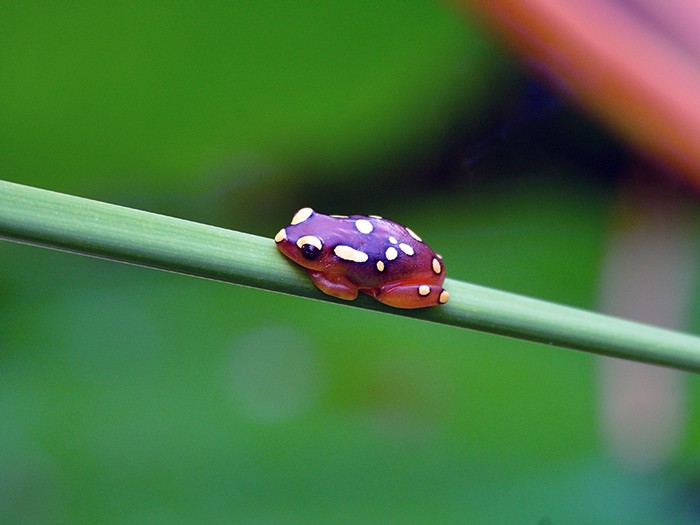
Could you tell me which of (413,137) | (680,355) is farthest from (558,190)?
(680,355)

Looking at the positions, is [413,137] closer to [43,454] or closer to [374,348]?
[374,348]

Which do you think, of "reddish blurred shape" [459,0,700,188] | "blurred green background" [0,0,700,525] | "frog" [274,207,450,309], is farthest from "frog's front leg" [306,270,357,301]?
"reddish blurred shape" [459,0,700,188]

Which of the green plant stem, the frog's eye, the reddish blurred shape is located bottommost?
the green plant stem

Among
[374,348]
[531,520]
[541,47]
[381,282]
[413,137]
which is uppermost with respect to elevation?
[541,47]

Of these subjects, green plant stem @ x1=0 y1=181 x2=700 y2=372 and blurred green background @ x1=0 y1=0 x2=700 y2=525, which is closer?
green plant stem @ x1=0 y1=181 x2=700 y2=372

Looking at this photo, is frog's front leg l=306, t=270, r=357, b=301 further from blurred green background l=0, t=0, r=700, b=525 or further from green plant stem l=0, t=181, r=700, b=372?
blurred green background l=0, t=0, r=700, b=525

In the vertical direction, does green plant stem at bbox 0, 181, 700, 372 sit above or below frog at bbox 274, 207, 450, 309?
below
